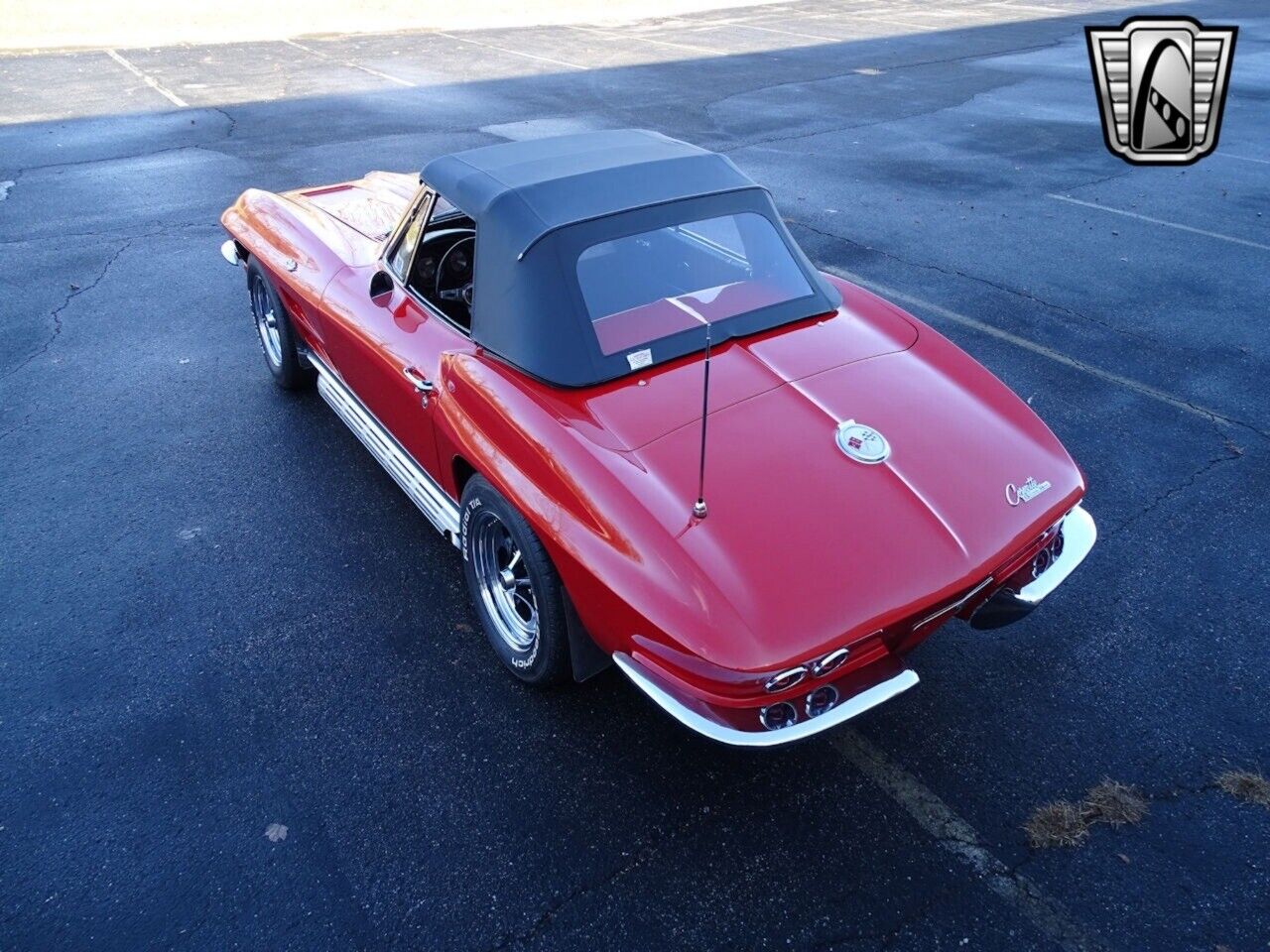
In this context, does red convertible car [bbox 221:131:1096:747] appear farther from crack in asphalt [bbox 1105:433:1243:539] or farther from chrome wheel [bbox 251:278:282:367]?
chrome wheel [bbox 251:278:282:367]

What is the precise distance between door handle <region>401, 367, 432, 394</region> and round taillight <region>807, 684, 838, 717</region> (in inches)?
74.1

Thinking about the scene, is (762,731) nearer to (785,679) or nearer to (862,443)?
(785,679)

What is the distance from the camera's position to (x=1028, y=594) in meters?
3.06

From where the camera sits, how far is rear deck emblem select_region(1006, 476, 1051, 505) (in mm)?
2982

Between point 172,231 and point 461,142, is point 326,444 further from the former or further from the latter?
point 461,142

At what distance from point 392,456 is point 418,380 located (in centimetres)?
60

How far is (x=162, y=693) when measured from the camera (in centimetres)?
344

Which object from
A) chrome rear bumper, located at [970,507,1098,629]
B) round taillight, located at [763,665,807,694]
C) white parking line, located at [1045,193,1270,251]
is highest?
round taillight, located at [763,665,807,694]

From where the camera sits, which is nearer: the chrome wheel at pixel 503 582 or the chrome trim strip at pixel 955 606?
the chrome trim strip at pixel 955 606

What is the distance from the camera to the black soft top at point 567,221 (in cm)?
324

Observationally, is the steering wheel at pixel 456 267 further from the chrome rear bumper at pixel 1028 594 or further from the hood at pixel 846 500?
the chrome rear bumper at pixel 1028 594

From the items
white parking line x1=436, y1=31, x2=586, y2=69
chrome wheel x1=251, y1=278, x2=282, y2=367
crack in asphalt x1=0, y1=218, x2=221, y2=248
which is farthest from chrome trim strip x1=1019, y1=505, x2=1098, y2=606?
white parking line x1=436, y1=31, x2=586, y2=69

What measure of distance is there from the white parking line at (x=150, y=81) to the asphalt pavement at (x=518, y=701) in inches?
264

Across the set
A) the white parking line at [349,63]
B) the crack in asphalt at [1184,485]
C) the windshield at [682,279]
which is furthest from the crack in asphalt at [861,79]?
the windshield at [682,279]
